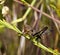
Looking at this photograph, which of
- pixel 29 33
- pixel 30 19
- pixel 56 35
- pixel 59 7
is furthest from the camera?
pixel 30 19

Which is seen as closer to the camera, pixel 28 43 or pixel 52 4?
pixel 52 4

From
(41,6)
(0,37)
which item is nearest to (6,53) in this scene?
(0,37)

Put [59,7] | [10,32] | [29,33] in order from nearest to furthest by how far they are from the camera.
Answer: [29,33], [59,7], [10,32]

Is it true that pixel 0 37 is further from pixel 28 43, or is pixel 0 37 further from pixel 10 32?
pixel 28 43

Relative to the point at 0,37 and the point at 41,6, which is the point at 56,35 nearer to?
the point at 41,6

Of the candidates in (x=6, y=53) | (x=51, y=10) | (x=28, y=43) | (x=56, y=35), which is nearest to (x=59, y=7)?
(x=51, y=10)

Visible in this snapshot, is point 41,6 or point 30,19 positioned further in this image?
point 30,19

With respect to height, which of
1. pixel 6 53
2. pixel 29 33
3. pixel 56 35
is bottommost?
pixel 6 53

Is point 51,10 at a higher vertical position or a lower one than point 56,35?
higher

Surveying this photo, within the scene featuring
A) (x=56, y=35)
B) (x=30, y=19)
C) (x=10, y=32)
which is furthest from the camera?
(x=10, y=32)
